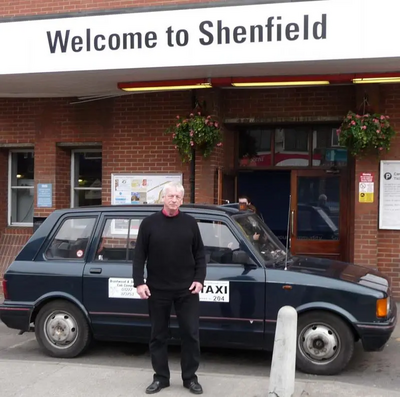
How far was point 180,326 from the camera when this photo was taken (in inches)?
196

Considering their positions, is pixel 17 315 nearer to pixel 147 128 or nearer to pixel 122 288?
pixel 122 288

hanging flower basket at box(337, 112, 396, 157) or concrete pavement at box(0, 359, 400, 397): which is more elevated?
hanging flower basket at box(337, 112, 396, 157)

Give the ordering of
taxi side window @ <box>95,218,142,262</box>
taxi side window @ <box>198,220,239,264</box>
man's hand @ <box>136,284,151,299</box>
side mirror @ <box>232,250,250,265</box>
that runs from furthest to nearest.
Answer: taxi side window @ <box>95,218,142,262</box>
taxi side window @ <box>198,220,239,264</box>
side mirror @ <box>232,250,250,265</box>
man's hand @ <box>136,284,151,299</box>

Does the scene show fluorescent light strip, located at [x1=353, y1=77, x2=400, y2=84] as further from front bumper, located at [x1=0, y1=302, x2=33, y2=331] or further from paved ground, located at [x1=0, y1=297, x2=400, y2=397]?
front bumper, located at [x1=0, y1=302, x2=33, y2=331]

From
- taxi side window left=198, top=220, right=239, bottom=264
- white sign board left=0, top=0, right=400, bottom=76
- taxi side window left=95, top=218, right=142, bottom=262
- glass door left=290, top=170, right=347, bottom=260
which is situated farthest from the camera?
glass door left=290, top=170, right=347, bottom=260

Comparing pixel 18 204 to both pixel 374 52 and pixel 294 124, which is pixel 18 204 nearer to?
pixel 294 124

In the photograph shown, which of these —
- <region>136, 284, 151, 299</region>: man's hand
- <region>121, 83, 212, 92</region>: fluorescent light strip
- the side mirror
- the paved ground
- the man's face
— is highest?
<region>121, 83, 212, 92</region>: fluorescent light strip

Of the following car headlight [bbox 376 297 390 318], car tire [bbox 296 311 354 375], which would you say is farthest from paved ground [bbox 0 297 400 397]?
car headlight [bbox 376 297 390 318]

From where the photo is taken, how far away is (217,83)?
9070 mm

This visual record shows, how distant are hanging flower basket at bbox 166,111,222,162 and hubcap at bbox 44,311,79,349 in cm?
399

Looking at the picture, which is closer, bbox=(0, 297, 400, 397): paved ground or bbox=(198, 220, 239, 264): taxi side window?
bbox=(0, 297, 400, 397): paved ground

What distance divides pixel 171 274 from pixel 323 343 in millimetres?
1783

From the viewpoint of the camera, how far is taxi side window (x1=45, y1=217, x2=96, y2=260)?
20.9 feet

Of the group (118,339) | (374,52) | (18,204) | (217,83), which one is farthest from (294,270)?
(18,204)
